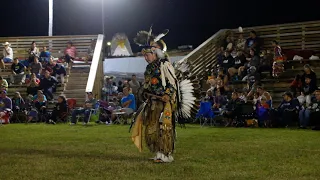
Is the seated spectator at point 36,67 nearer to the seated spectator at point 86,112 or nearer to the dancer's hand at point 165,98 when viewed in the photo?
the seated spectator at point 86,112

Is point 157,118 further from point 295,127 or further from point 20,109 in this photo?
point 20,109

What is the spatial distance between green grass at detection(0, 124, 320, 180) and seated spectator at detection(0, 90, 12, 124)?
558 cm

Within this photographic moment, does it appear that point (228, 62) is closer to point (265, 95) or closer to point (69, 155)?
point (265, 95)

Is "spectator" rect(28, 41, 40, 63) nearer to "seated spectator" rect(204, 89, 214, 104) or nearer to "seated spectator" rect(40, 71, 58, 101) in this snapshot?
"seated spectator" rect(40, 71, 58, 101)

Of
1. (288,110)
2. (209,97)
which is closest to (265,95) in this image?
(288,110)

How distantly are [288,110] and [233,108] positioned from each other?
1.52 meters

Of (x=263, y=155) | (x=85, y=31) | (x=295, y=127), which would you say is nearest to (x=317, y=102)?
(x=295, y=127)

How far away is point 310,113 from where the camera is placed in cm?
1146

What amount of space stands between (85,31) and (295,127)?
847 inches

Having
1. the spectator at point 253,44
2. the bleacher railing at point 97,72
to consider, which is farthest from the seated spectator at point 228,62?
the bleacher railing at point 97,72

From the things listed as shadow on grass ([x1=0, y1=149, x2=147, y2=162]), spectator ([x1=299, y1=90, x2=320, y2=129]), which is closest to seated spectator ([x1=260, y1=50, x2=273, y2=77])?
spectator ([x1=299, y1=90, x2=320, y2=129])

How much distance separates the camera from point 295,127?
12.1 meters

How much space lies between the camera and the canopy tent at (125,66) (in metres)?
21.9

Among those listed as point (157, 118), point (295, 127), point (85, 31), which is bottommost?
point (295, 127)
